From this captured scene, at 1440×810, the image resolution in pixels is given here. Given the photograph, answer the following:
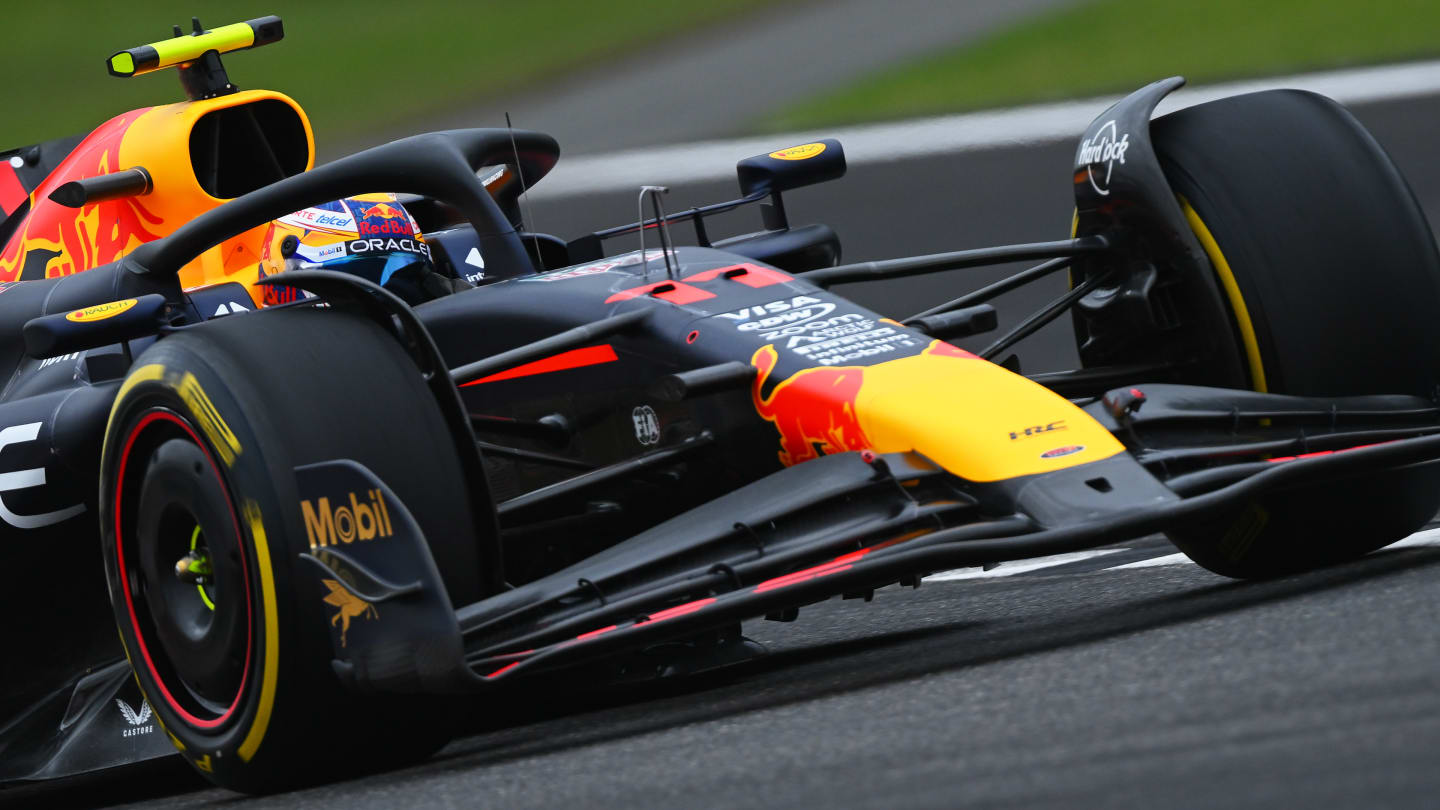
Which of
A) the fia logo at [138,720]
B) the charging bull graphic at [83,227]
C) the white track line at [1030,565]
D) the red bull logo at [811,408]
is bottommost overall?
the white track line at [1030,565]

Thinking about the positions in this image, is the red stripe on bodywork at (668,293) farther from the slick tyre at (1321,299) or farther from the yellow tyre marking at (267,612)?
the slick tyre at (1321,299)

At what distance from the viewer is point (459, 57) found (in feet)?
60.6

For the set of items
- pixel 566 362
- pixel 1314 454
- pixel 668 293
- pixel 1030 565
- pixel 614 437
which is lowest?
pixel 1030 565

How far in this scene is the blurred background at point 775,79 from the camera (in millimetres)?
10602

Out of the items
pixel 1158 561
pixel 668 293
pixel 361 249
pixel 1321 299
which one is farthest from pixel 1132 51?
pixel 668 293

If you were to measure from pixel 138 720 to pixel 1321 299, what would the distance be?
10.2 feet

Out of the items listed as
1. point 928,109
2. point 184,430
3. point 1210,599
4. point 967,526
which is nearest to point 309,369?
point 184,430

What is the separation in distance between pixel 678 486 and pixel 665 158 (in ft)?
27.3

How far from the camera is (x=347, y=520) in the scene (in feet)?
13.9

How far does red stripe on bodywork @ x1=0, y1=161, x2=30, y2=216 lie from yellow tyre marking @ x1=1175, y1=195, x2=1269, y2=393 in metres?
4.11

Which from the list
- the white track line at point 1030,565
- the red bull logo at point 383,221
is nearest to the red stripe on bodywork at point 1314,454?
the white track line at point 1030,565

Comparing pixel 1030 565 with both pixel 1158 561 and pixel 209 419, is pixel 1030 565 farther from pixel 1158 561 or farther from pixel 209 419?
pixel 209 419

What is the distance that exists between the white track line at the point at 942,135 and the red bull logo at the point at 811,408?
6.52 m

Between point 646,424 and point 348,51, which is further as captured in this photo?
point 348,51
